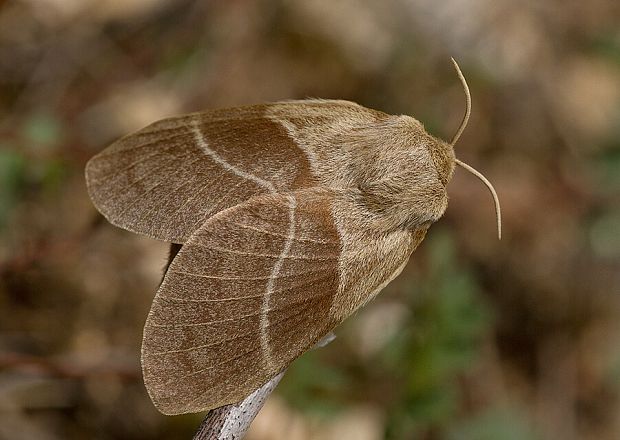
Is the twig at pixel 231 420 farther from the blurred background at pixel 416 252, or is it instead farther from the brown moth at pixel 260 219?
the blurred background at pixel 416 252

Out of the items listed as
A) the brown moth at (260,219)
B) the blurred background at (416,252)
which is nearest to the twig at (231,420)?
the brown moth at (260,219)

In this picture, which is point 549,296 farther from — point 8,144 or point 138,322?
point 8,144

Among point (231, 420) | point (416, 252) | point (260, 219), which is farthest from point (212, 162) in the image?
point (416, 252)

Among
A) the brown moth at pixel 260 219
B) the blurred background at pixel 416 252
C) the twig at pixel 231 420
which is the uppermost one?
the brown moth at pixel 260 219

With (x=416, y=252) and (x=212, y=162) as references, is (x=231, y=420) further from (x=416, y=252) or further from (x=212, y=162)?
(x=416, y=252)

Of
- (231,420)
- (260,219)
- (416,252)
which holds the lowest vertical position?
(416,252)

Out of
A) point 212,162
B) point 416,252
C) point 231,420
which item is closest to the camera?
point 231,420
